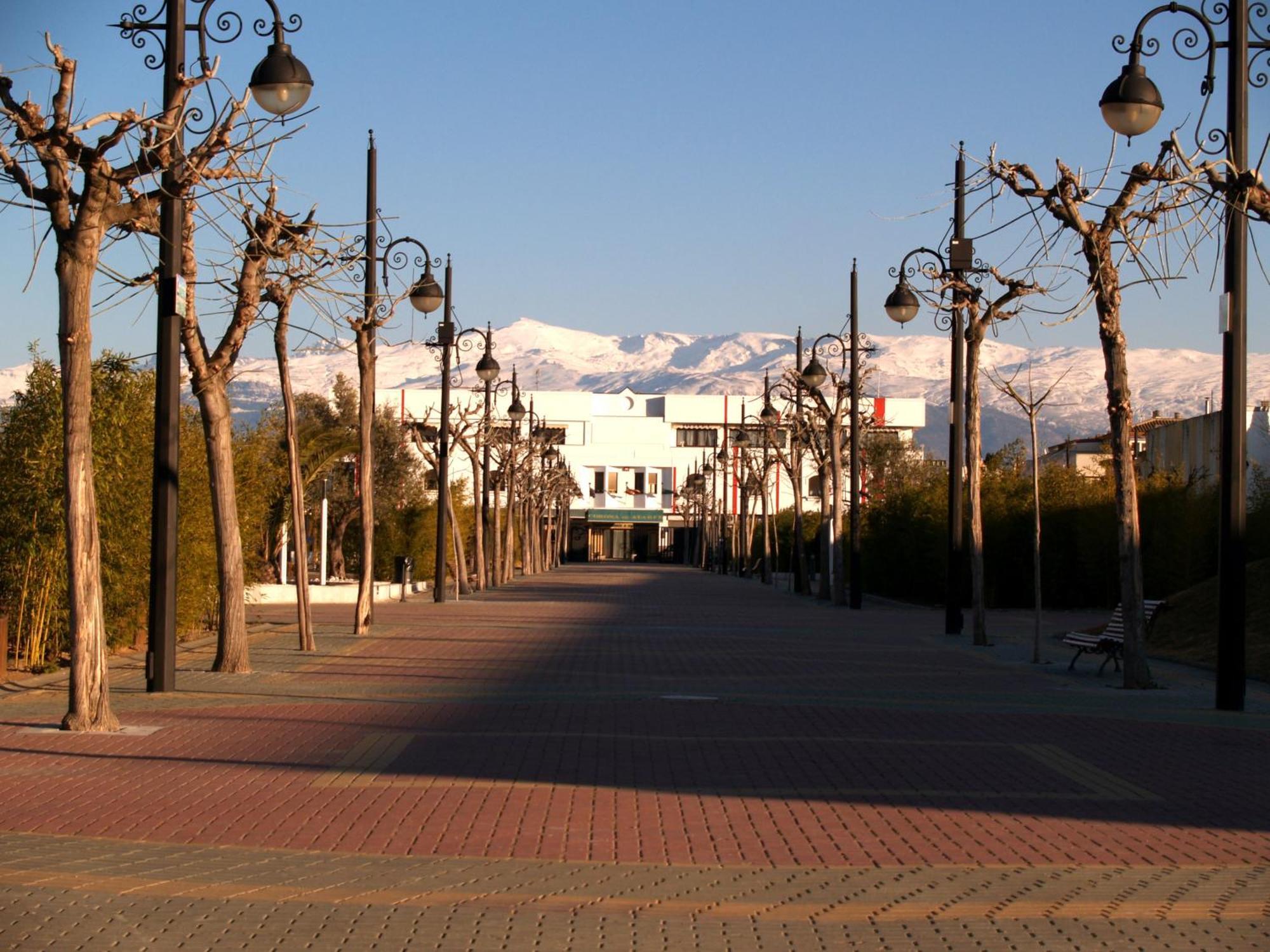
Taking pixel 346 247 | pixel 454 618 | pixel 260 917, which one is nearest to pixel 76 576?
pixel 346 247

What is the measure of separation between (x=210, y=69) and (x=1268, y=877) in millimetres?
9964

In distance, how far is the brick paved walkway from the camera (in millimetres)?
6852

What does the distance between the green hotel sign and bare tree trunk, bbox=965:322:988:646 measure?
3915 inches

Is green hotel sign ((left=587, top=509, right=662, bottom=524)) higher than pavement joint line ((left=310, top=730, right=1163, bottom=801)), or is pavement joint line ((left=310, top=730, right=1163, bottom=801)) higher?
green hotel sign ((left=587, top=509, right=662, bottom=524))

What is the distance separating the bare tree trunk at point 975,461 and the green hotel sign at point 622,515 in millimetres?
99433

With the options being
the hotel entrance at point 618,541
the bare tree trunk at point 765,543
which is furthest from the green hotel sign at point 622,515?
the bare tree trunk at point 765,543

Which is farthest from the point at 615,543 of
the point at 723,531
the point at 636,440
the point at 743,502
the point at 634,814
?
the point at 634,814

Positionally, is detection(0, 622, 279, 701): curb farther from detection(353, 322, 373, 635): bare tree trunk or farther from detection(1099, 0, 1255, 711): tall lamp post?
detection(1099, 0, 1255, 711): tall lamp post

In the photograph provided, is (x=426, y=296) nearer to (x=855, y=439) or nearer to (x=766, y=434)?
(x=855, y=439)

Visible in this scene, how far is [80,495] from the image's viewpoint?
12258 mm

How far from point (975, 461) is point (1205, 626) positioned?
4.10m

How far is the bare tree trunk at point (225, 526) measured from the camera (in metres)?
17.1

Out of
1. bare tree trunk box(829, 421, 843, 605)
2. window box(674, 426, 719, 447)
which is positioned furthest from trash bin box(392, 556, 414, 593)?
window box(674, 426, 719, 447)

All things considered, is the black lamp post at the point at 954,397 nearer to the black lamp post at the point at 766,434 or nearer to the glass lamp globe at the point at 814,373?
the glass lamp globe at the point at 814,373
